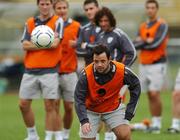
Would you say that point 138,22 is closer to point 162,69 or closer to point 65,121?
point 162,69

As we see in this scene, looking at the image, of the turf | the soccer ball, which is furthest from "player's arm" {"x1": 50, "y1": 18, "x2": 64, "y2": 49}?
the turf

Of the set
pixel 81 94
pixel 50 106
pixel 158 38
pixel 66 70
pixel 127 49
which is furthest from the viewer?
pixel 158 38

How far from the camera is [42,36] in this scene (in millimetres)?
11703

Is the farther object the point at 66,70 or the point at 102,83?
the point at 66,70

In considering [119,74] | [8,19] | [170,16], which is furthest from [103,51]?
[170,16]

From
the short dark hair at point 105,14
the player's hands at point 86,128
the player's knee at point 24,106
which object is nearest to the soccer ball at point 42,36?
the short dark hair at point 105,14

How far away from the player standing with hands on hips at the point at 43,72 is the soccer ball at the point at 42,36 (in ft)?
0.86

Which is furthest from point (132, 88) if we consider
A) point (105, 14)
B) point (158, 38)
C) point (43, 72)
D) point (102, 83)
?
point (158, 38)

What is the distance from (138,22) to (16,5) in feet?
15.3

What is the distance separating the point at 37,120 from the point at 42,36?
5869 mm

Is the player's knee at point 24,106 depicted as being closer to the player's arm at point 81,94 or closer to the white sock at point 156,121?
the player's arm at point 81,94

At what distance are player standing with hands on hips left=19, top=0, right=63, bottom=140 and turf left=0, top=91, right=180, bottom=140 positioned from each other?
5.01ft

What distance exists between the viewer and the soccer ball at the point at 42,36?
11727 millimetres

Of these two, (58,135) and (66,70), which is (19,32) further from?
(58,135)
